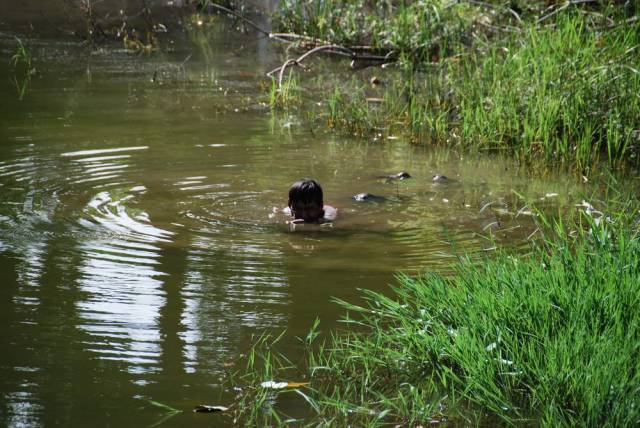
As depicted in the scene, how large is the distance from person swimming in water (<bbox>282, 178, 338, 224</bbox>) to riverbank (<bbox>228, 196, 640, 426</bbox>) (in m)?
2.60

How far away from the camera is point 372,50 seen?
14.0m

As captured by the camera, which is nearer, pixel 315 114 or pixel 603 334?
pixel 603 334

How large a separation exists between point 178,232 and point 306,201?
103 centimetres

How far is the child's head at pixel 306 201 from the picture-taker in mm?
7699

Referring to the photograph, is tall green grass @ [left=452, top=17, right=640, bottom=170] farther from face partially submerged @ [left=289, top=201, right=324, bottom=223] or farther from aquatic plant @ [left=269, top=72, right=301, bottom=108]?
aquatic plant @ [left=269, top=72, right=301, bottom=108]

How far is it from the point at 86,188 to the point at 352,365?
14.7 ft

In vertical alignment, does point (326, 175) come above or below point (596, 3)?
below

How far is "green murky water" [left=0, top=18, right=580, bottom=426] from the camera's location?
181 inches

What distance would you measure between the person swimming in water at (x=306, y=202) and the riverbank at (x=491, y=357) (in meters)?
2.60

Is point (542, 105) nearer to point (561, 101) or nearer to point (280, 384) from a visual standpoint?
point (561, 101)

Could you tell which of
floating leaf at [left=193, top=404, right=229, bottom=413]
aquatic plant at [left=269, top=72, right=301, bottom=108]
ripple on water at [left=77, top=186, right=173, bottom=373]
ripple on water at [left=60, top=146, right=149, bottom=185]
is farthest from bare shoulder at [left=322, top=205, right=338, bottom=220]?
aquatic plant at [left=269, top=72, right=301, bottom=108]

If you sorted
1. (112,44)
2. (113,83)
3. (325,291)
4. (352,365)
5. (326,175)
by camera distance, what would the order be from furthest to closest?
(112,44) < (113,83) < (326,175) < (325,291) < (352,365)

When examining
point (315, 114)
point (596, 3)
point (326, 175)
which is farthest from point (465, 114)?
point (596, 3)

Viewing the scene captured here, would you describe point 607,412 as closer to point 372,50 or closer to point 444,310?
point 444,310
